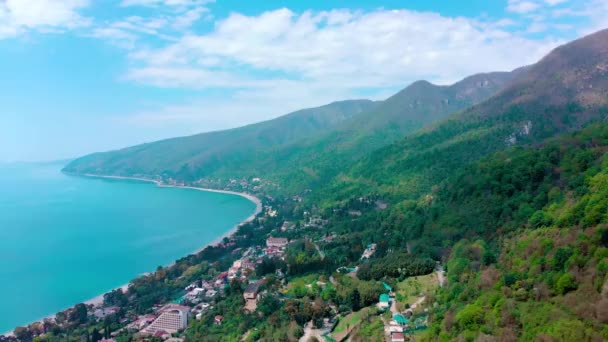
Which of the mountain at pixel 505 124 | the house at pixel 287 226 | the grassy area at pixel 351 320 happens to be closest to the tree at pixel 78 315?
the grassy area at pixel 351 320

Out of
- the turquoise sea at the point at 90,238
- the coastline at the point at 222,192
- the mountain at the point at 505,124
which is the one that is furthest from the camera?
the coastline at the point at 222,192

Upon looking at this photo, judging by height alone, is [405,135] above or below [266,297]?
above

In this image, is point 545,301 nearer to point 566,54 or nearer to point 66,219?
point 566,54

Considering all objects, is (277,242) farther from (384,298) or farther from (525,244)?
(525,244)

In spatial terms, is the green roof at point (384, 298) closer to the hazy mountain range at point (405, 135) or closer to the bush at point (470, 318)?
the bush at point (470, 318)

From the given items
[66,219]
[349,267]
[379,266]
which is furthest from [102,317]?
[66,219]

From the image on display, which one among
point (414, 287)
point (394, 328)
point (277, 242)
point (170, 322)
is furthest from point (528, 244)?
point (277, 242)
